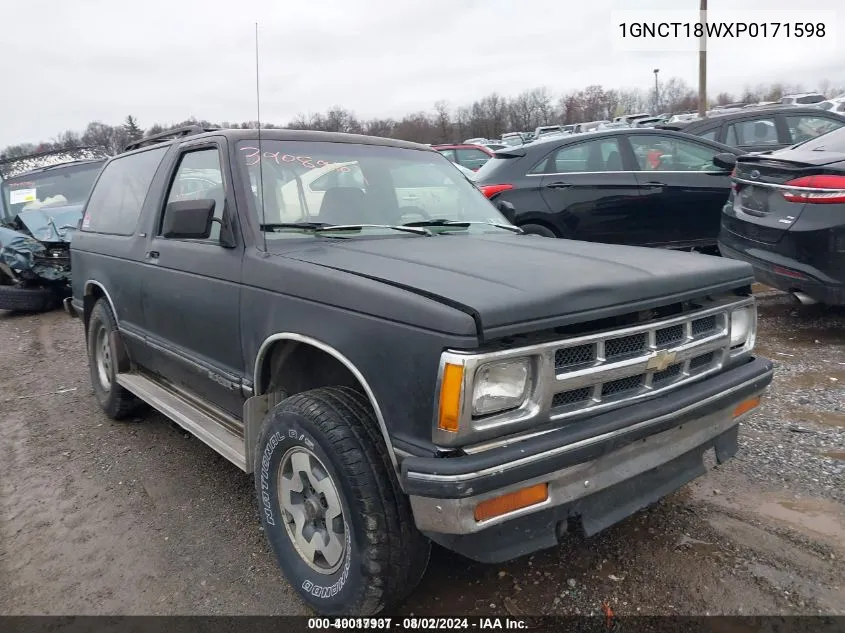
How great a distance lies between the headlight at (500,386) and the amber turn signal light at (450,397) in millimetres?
53

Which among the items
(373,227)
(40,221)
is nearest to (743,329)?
(373,227)

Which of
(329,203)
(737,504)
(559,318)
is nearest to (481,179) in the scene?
(329,203)

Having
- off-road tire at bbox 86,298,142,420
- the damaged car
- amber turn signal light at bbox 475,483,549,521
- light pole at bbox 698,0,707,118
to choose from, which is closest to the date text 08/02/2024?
amber turn signal light at bbox 475,483,549,521

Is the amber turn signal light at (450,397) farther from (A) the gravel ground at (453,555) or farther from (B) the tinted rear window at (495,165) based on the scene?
(B) the tinted rear window at (495,165)

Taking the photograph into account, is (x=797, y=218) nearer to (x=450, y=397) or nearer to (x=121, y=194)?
(x=450, y=397)

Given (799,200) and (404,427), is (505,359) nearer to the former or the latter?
(404,427)

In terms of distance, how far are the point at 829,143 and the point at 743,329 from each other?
352cm

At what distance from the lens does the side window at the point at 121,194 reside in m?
4.06

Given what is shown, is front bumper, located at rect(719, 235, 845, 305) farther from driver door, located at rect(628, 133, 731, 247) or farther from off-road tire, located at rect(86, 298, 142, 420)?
off-road tire, located at rect(86, 298, 142, 420)

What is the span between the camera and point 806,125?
8656 mm

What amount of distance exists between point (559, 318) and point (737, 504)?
5.42ft

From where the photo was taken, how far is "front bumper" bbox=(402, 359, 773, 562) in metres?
1.90

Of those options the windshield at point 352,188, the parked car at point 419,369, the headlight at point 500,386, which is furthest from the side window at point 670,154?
the headlight at point 500,386

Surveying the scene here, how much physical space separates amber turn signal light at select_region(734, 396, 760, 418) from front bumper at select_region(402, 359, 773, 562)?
7cm
